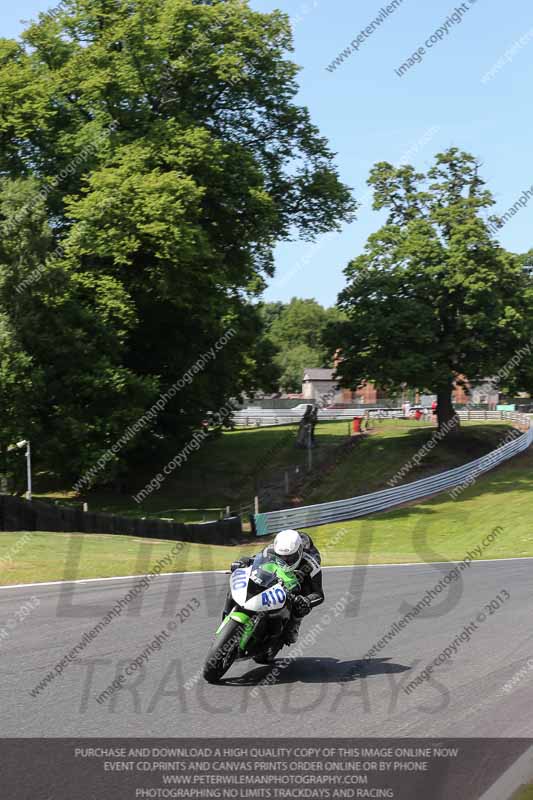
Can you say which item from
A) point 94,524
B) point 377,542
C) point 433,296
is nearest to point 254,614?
point 94,524

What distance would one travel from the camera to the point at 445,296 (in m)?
44.3

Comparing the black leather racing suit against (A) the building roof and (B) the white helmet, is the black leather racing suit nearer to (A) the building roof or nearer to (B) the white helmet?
(B) the white helmet

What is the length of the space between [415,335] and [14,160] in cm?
1900

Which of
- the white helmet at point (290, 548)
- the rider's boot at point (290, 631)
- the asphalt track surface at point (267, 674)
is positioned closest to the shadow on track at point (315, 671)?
the asphalt track surface at point (267, 674)

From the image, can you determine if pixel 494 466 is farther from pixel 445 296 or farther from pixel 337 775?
pixel 337 775

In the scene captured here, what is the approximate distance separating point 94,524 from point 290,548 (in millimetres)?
15445

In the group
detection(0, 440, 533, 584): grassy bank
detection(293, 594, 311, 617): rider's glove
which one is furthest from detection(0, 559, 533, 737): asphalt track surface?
detection(0, 440, 533, 584): grassy bank

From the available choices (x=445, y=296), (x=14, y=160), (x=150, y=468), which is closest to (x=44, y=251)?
(x=14, y=160)

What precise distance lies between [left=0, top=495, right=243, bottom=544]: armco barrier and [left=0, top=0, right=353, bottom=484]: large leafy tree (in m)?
5.89

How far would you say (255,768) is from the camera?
18.7 feet

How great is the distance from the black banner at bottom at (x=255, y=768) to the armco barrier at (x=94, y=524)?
1503 centimetres

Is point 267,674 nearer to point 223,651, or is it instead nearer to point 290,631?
point 290,631

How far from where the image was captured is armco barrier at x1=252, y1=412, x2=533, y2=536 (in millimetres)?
31672

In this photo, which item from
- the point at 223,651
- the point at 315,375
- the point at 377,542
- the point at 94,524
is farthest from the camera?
the point at 315,375
